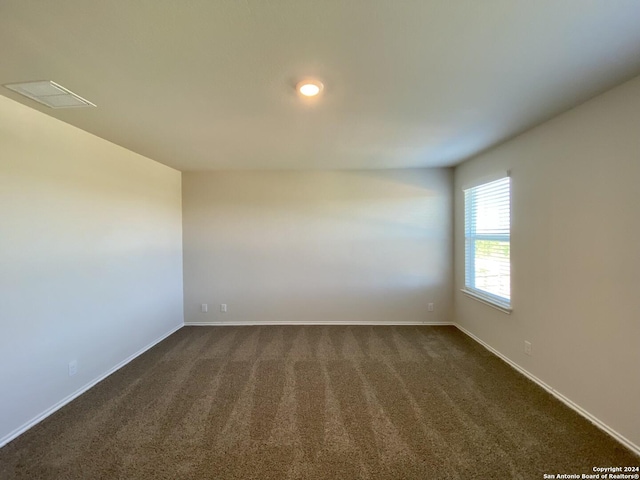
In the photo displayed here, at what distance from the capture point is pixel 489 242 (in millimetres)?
3320

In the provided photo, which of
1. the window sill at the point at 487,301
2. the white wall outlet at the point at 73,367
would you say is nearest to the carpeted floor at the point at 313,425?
the white wall outlet at the point at 73,367

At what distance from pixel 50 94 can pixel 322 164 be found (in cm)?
275

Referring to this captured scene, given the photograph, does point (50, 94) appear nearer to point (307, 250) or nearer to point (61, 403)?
point (61, 403)

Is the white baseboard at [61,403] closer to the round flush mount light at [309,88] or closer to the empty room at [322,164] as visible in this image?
the empty room at [322,164]

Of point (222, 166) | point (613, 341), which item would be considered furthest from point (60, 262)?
point (613, 341)

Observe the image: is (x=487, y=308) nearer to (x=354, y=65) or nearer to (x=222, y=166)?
(x=354, y=65)

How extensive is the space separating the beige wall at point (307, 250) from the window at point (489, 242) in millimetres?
629

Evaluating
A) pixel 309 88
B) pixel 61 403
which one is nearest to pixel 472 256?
pixel 309 88

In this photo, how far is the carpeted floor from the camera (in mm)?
1680

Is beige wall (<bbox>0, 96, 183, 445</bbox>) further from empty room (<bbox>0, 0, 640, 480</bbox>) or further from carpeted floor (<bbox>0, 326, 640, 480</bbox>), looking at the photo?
carpeted floor (<bbox>0, 326, 640, 480</bbox>)

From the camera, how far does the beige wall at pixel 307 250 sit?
13.8ft

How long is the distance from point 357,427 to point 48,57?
3001 millimetres

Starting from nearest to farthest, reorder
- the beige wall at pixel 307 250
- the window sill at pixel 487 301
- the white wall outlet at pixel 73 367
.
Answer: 1. the white wall outlet at pixel 73 367
2. the window sill at pixel 487 301
3. the beige wall at pixel 307 250

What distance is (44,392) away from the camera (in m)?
2.17
